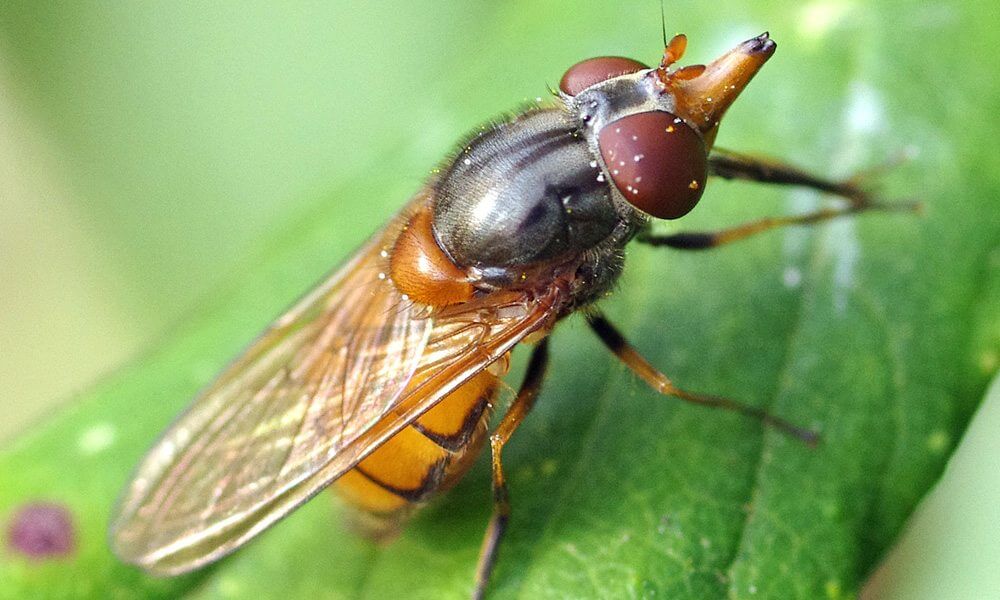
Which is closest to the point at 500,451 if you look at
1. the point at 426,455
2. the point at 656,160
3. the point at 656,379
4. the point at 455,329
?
the point at 426,455

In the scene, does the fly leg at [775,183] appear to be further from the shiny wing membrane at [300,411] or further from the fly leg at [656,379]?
the shiny wing membrane at [300,411]

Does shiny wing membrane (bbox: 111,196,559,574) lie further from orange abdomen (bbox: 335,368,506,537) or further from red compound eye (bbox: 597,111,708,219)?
red compound eye (bbox: 597,111,708,219)

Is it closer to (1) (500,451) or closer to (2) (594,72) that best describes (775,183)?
(2) (594,72)

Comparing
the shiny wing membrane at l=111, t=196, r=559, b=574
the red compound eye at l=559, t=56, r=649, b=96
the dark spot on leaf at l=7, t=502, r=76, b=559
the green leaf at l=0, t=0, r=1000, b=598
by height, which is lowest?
the green leaf at l=0, t=0, r=1000, b=598

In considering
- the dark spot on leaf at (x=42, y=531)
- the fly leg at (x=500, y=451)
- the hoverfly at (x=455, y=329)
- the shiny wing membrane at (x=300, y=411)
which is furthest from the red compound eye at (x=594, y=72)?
the dark spot on leaf at (x=42, y=531)

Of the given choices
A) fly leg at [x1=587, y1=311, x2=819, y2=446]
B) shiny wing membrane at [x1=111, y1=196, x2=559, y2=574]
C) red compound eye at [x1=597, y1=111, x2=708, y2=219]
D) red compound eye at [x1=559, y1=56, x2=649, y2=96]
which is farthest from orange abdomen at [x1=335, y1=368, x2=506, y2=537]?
red compound eye at [x1=559, y1=56, x2=649, y2=96]

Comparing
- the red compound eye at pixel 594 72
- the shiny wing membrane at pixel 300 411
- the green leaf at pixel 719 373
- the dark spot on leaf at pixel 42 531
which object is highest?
the red compound eye at pixel 594 72
